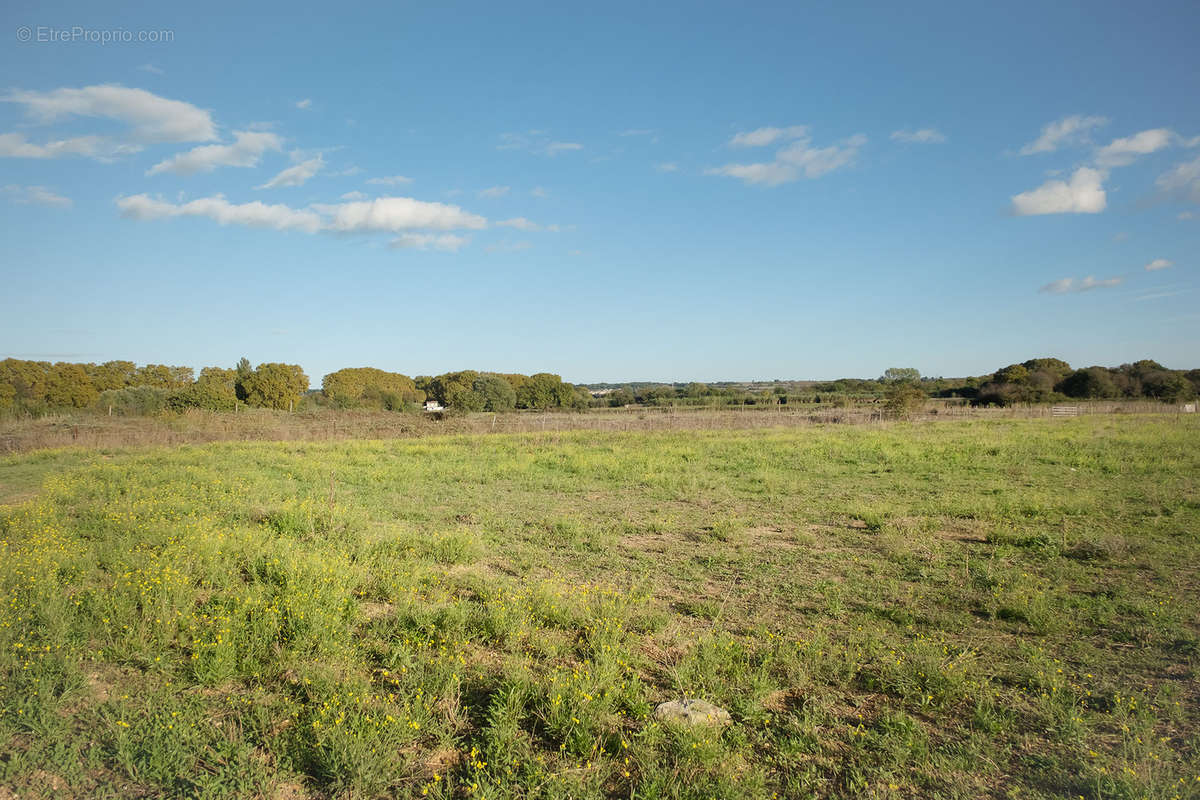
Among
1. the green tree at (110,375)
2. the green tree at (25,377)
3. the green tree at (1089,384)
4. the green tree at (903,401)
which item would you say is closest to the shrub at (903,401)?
the green tree at (903,401)

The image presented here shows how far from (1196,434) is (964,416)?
21312mm

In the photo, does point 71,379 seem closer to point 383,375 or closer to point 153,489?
point 383,375

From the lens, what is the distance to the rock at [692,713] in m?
4.15

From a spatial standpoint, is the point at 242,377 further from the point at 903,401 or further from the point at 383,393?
the point at 903,401

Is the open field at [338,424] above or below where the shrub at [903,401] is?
below

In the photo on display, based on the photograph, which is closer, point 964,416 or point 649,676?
point 649,676

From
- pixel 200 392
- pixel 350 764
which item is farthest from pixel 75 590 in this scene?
pixel 200 392

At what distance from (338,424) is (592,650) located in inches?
1281

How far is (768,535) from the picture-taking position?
990 centimetres

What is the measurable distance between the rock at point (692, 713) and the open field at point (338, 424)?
27.3 meters

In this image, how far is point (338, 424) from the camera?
34.2 metres

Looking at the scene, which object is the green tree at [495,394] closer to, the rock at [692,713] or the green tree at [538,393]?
the green tree at [538,393]

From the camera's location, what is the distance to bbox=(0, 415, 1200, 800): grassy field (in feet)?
12.0

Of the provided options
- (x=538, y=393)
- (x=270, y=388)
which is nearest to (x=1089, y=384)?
(x=538, y=393)
